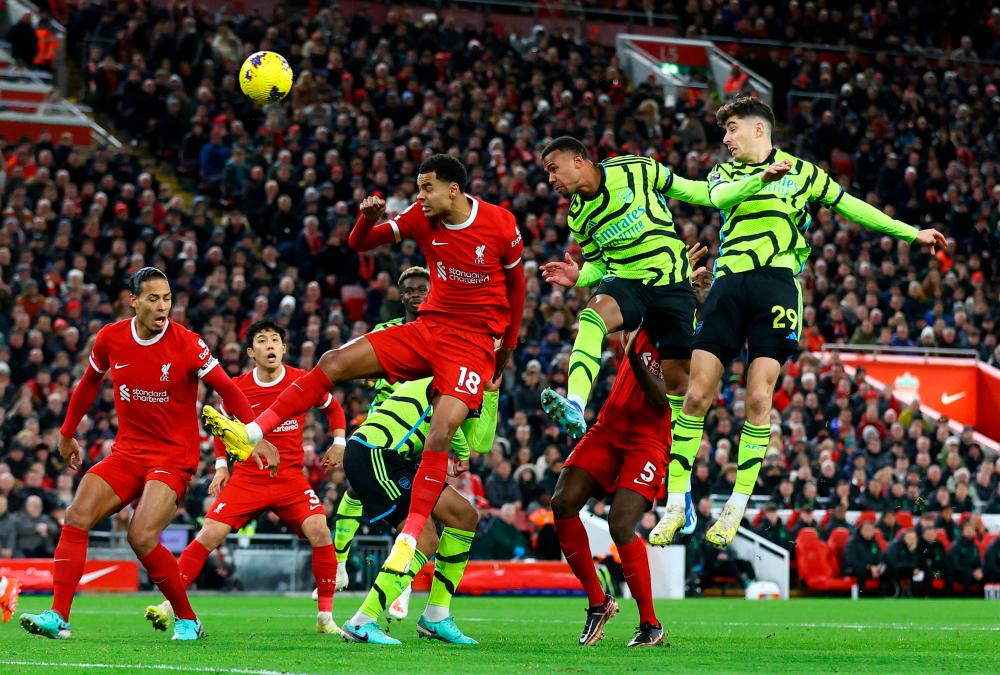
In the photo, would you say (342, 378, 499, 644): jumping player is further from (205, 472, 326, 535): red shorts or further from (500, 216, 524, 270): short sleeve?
(500, 216, 524, 270): short sleeve

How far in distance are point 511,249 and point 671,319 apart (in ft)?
4.94

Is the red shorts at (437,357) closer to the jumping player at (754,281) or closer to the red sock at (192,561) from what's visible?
the jumping player at (754,281)

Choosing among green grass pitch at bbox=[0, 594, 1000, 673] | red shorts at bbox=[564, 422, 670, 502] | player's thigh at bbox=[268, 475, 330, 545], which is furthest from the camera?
player's thigh at bbox=[268, 475, 330, 545]

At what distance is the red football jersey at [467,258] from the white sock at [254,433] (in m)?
1.46

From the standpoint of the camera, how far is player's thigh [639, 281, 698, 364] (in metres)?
11.0

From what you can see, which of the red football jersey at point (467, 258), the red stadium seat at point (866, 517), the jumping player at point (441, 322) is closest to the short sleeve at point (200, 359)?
the jumping player at point (441, 322)

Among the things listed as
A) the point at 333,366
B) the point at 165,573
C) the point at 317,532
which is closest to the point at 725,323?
the point at 333,366

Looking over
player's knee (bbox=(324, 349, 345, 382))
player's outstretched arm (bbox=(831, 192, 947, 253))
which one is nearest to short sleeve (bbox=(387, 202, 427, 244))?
player's knee (bbox=(324, 349, 345, 382))

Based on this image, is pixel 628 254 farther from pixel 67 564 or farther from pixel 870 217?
pixel 67 564

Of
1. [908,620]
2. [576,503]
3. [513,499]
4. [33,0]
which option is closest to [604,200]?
[576,503]

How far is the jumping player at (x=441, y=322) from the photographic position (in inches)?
390

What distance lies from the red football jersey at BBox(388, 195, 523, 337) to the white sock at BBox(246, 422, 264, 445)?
1.46m

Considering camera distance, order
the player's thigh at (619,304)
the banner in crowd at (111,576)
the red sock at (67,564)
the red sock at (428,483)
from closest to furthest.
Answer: the red sock at (428,483) < the red sock at (67,564) < the player's thigh at (619,304) < the banner in crowd at (111,576)

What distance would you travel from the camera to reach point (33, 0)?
100ft
